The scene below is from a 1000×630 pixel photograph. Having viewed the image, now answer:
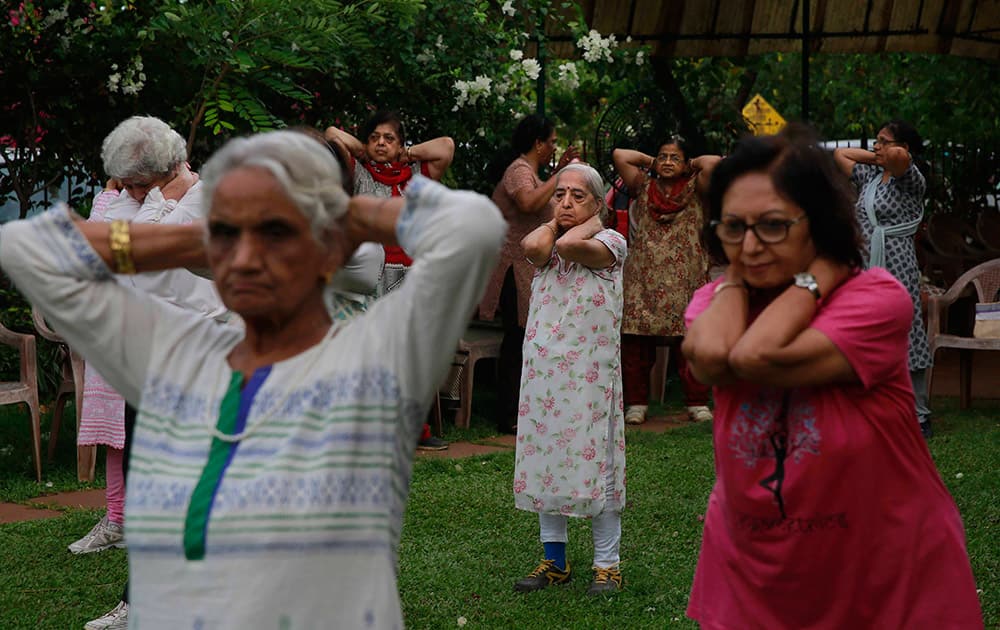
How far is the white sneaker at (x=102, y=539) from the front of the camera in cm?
626

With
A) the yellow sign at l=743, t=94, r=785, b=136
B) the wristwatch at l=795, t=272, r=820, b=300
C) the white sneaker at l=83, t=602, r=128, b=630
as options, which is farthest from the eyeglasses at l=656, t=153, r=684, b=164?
the wristwatch at l=795, t=272, r=820, b=300

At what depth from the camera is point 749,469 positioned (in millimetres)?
2826

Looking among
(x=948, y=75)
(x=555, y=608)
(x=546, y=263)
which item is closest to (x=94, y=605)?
(x=555, y=608)

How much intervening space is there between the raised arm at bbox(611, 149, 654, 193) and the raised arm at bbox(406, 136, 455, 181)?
5.20 feet

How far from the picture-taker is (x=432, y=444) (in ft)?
28.8

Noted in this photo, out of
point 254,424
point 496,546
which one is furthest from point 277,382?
point 496,546

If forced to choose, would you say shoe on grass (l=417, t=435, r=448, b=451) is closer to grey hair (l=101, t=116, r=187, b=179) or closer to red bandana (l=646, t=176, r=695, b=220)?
red bandana (l=646, t=176, r=695, b=220)

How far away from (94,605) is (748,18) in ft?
28.2

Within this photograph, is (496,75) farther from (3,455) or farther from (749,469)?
A: (749,469)

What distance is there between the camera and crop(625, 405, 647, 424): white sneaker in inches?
382

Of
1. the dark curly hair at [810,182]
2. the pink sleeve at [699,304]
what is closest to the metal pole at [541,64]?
the pink sleeve at [699,304]

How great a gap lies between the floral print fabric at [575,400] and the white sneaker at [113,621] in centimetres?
173

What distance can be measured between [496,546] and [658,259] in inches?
156

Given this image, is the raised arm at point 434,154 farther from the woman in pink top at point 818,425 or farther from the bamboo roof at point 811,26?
the woman in pink top at point 818,425
